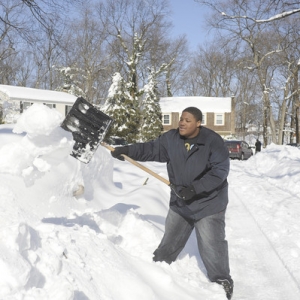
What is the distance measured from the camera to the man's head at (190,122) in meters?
3.71

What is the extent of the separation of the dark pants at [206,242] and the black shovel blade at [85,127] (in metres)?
1.10

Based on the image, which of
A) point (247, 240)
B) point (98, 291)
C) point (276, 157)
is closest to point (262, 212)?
point (247, 240)

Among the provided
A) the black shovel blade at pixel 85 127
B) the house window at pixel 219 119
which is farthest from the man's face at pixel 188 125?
the house window at pixel 219 119

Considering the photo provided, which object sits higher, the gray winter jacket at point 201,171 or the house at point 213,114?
the house at point 213,114

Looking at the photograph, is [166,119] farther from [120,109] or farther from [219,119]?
[120,109]

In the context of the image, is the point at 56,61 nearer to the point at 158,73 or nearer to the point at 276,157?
the point at 158,73

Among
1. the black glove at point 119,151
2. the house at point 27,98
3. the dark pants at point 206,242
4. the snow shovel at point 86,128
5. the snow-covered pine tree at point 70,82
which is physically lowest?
the dark pants at point 206,242

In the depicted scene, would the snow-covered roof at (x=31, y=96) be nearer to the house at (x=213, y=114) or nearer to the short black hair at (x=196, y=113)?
the house at (x=213, y=114)

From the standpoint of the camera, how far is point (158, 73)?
42375 millimetres

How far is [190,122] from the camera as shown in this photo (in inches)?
146

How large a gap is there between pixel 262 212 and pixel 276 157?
1095 centimetres

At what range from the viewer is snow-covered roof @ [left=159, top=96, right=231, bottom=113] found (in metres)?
47.9

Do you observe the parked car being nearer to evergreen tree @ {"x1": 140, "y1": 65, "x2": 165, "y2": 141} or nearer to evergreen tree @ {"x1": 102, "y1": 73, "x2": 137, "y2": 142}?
evergreen tree @ {"x1": 102, "y1": 73, "x2": 137, "y2": 142}

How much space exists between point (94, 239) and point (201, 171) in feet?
3.76
